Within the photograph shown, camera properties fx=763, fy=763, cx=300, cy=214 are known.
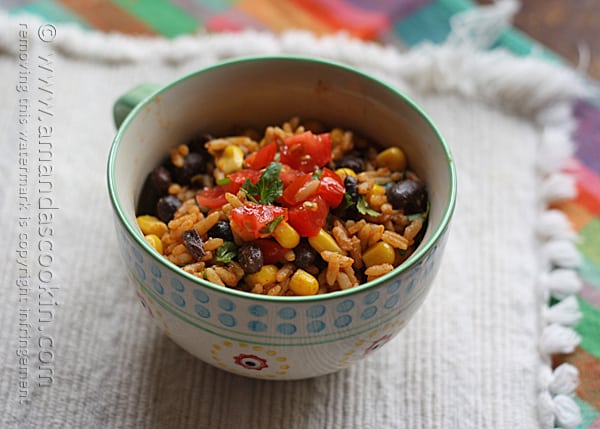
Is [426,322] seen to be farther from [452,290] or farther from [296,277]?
[296,277]

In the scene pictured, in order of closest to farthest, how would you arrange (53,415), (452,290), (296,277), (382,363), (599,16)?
(296,277) < (53,415) < (382,363) < (452,290) < (599,16)

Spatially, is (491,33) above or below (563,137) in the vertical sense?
above

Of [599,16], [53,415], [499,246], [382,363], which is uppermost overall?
[599,16]

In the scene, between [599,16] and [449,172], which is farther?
[599,16]

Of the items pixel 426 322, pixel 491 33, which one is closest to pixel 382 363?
pixel 426 322

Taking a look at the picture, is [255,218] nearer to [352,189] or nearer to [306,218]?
[306,218]

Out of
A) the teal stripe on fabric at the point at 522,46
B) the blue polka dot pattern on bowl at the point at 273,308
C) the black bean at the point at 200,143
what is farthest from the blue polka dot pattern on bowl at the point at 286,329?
the teal stripe on fabric at the point at 522,46

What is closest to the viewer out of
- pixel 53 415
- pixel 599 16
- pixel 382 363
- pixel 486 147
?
pixel 53 415

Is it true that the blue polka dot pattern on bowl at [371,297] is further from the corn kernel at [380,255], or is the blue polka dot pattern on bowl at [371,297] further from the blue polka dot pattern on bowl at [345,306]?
the corn kernel at [380,255]
